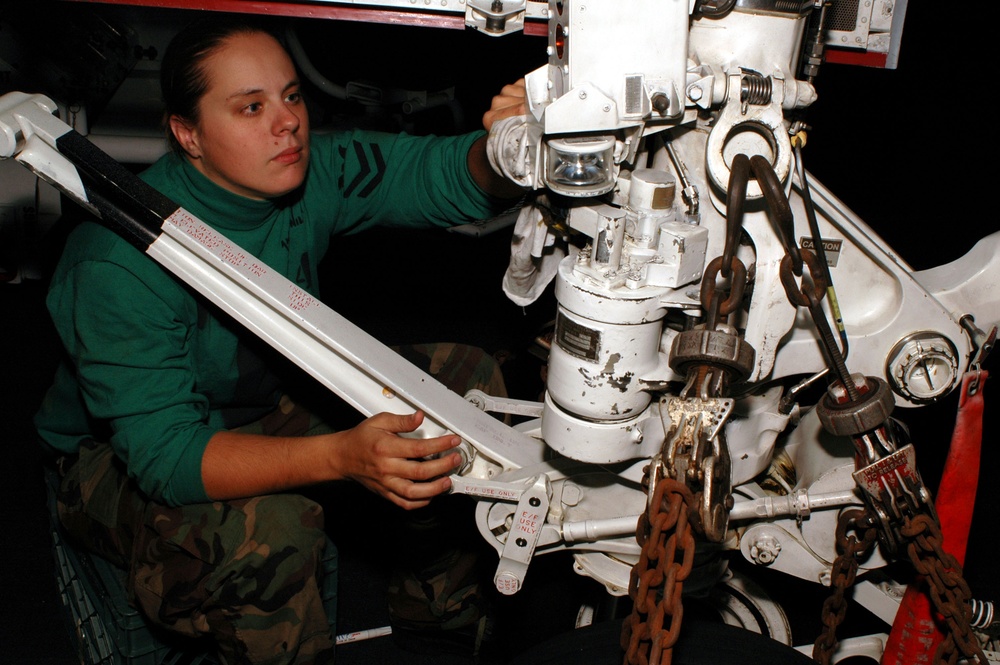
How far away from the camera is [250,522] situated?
1555 mm

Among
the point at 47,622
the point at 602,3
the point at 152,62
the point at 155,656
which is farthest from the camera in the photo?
the point at 152,62

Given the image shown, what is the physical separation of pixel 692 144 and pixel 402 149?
0.83 meters

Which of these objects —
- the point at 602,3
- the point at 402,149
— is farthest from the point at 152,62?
the point at 602,3

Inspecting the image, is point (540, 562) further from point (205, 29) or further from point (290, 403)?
point (205, 29)

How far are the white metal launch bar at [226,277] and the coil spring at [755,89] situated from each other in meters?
0.65

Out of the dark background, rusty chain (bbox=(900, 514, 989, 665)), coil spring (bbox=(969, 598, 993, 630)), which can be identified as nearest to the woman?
the dark background

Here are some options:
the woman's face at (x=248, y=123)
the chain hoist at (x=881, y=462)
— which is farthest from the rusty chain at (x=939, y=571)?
the woman's face at (x=248, y=123)

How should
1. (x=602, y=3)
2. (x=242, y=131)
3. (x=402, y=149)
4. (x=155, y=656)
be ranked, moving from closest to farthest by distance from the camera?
1. (x=602, y=3)
2. (x=242, y=131)
3. (x=155, y=656)
4. (x=402, y=149)

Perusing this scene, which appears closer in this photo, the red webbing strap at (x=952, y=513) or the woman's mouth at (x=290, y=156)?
the red webbing strap at (x=952, y=513)

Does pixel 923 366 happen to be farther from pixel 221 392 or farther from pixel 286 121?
pixel 221 392

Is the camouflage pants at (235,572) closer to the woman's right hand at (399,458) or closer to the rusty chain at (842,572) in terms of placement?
the woman's right hand at (399,458)

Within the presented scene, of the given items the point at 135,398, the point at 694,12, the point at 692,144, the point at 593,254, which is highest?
the point at 694,12

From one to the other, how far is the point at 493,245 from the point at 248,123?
94.1 inches

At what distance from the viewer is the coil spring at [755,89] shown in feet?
3.54
